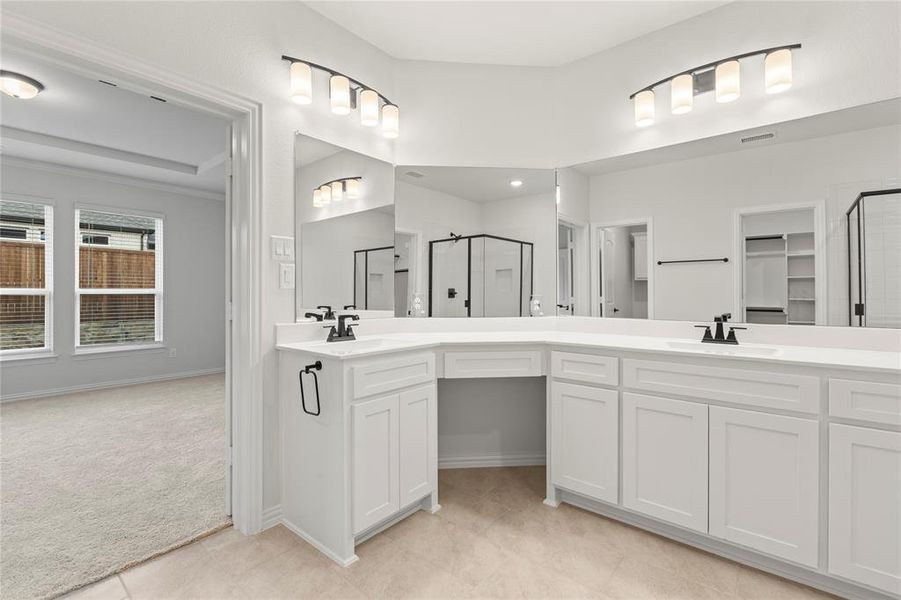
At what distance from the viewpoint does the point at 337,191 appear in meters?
2.42

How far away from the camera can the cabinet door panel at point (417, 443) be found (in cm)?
200

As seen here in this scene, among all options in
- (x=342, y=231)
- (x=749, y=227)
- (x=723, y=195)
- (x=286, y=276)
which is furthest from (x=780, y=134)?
(x=286, y=276)

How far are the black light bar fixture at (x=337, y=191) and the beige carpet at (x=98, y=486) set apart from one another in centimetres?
170

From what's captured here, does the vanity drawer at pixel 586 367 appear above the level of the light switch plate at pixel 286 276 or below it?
below

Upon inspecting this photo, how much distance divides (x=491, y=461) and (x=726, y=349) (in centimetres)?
156

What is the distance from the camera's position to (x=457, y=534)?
6.46 ft

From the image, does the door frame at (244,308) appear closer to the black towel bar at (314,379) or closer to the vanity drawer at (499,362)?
the black towel bar at (314,379)

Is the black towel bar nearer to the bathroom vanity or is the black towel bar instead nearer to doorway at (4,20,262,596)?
the bathroom vanity

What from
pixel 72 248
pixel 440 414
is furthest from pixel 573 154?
pixel 72 248

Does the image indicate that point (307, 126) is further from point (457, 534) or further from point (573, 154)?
point (457, 534)

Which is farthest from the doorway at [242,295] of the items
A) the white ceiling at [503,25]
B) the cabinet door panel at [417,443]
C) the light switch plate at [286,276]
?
the white ceiling at [503,25]

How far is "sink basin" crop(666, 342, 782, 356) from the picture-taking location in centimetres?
176

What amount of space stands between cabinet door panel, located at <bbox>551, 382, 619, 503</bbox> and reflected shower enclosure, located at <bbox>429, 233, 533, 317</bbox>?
731 millimetres

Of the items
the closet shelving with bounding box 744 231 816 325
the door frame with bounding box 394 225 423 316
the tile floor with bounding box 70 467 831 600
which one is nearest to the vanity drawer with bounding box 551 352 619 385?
the tile floor with bounding box 70 467 831 600
